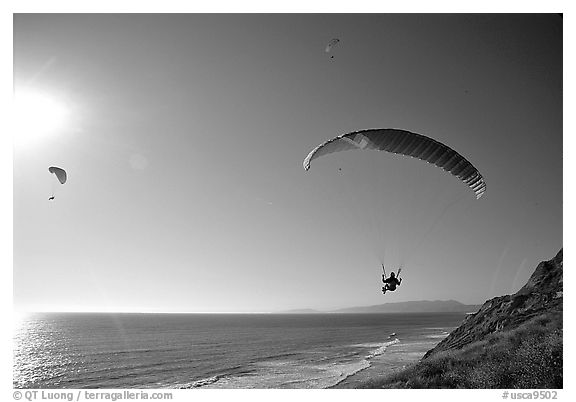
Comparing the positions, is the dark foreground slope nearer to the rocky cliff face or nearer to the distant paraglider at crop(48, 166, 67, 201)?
the rocky cliff face

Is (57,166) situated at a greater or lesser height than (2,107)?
lesser

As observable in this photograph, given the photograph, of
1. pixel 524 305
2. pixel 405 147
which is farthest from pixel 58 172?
pixel 524 305

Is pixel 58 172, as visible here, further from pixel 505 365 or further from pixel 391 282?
pixel 505 365

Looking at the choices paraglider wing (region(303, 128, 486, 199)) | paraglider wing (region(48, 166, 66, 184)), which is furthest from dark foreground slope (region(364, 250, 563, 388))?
paraglider wing (region(48, 166, 66, 184))
